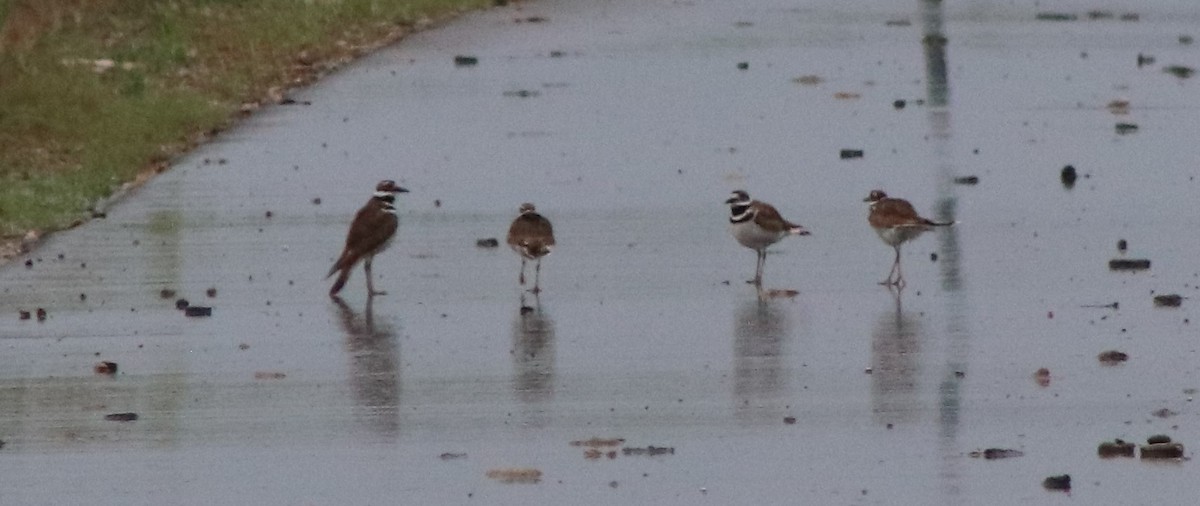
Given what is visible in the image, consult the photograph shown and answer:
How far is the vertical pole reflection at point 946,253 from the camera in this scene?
11109 millimetres

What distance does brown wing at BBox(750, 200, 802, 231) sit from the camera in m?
15.5

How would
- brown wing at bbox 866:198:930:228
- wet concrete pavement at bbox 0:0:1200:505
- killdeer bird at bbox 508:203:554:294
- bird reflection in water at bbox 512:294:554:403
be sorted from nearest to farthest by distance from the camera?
wet concrete pavement at bbox 0:0:1200:505 → bird reflection in water at bbox 512:294:554:403 → killdeer bird at bbox 508:203:554:294 → brown wing at bbox 866:198:930:228

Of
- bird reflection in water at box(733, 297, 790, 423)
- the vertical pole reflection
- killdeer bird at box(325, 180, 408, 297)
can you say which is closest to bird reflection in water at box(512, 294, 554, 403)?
bird reflection in water at box(733, 297, 790, 423)

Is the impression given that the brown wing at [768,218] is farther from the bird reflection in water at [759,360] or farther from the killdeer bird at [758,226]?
the bird reflection in water at [759,360]

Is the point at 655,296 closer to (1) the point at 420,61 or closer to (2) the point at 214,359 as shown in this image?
(2) the point at 214,359

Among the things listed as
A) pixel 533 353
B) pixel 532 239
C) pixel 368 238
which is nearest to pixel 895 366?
pixel 533 353

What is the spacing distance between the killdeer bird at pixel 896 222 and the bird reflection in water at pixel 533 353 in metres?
1.88

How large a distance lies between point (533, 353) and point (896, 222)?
3005mm

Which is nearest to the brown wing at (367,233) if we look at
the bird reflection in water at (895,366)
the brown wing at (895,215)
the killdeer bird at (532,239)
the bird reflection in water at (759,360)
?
the killdeer bird at (532,239)

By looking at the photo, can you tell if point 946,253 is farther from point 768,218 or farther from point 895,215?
point 768,218

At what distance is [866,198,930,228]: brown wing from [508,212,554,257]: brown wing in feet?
5.24

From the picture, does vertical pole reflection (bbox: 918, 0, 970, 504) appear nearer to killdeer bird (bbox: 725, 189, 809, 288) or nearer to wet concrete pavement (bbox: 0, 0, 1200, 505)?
wet concrete pavement (bbox: 0, 0, 1200, 505)

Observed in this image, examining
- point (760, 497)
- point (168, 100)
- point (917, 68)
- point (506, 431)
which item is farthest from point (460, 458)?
point (917, 68)

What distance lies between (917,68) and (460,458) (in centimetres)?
1274
